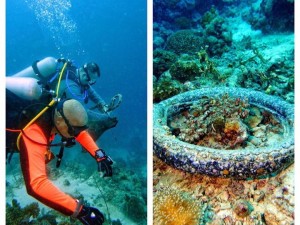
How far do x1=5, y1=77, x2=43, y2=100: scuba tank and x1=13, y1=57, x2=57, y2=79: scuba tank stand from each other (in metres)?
0.23

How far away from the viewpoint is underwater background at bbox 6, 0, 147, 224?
11.7 feet

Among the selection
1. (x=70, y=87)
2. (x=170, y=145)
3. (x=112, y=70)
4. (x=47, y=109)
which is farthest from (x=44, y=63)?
(x=170, y=145)

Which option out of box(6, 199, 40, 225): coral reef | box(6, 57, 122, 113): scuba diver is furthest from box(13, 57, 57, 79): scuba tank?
box(6, 199, 40, 225): coral reef

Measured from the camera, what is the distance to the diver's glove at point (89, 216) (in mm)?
2748

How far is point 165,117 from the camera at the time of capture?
11.7 ft

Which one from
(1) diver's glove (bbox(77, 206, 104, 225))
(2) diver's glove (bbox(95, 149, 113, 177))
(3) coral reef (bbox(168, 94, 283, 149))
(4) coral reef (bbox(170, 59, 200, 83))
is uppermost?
(4) coral reef (bbox(170, 59, 200, 83))

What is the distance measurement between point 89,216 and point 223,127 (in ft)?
5.94

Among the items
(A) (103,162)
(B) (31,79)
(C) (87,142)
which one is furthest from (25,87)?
(A) (103,162)

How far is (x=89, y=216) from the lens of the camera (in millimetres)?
2787


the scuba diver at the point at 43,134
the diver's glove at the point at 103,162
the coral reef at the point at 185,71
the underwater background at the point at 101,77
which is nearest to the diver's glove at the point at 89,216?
the scuba diver at the point at 43,134

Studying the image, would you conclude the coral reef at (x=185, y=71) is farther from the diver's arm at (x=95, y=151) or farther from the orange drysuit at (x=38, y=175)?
the orange drysuit at (x=38, y=175)

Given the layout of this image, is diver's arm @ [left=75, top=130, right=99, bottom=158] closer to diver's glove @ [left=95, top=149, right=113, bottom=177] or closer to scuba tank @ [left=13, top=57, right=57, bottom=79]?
diver's glove @ [left=95, top=149, right=113, bottom=177]

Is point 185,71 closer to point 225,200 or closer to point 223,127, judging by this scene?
point 223,127

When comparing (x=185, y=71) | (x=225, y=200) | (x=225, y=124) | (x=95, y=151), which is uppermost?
(x=185, y=71)
